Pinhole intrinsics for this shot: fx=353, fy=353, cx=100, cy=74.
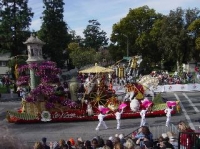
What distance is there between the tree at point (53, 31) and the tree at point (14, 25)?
7.40m

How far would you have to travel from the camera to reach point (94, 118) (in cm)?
1995

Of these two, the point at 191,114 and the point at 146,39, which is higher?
the point at 146,39

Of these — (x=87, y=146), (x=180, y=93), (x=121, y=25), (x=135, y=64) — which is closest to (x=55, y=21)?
(x=121, y=25)

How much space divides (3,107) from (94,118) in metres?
9.62

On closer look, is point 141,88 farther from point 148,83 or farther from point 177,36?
point 177,36

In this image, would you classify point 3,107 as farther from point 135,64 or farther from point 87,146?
point 87,146

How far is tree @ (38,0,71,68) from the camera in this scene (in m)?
49.3

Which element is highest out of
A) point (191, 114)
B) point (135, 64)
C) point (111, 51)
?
point (111, 51)

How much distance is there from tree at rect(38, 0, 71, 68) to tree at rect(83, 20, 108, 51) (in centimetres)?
4321

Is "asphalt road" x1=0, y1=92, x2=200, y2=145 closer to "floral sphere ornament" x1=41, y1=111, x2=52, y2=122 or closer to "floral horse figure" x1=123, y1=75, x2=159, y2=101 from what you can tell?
"floral sphere ornament" x1=41, y1=111, x2=52, y2=122

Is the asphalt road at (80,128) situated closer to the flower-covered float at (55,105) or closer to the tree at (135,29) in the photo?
the flower-covered float at (55,105)

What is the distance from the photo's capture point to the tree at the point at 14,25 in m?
40.8

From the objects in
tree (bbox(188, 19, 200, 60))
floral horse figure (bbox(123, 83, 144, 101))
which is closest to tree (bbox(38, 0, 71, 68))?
tree (bbox(188, 19, 200, 60))

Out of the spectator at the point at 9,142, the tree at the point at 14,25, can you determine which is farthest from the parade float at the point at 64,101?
the tree at the point at 14,25
